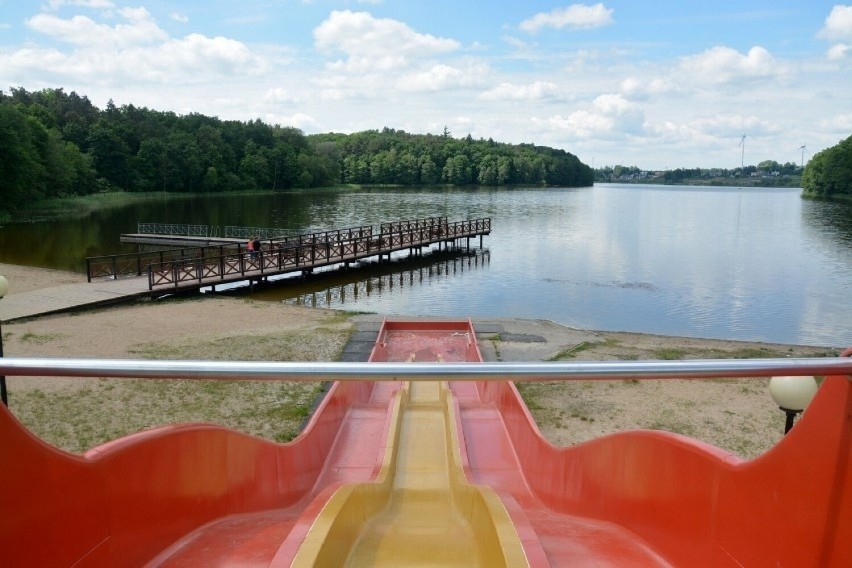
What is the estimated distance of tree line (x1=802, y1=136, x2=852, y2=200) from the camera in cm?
9644

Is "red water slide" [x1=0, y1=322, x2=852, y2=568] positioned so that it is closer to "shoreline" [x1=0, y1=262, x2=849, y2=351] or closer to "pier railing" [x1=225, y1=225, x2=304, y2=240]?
"shoreline" [x1=0, y1=262, x2=849, y2=351]

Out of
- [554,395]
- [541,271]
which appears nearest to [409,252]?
[541,271]

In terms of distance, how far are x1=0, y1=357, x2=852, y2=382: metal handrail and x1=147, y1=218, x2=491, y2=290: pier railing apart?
66.8ft

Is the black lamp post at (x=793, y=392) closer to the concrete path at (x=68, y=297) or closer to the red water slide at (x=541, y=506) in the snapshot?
the red water slide at (x=541, y=506)

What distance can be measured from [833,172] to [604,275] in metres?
89.1

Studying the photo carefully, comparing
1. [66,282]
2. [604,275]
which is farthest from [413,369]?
[604,275]

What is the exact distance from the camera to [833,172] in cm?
9962

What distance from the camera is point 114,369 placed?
1.66m

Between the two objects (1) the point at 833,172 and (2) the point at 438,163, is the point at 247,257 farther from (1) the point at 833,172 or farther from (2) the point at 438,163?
(2) the point at 438,163

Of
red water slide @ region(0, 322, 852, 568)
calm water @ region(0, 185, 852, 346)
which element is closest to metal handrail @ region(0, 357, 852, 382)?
red water slide @ region(0, 322, 852, 568)

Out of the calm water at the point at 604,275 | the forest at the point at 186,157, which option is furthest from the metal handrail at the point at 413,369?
the forest at the point at 186,157

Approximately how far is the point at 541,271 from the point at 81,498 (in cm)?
3083

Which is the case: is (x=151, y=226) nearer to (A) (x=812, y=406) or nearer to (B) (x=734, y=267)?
(B) (x=734, y=267)

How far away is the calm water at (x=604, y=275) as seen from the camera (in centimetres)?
2281
